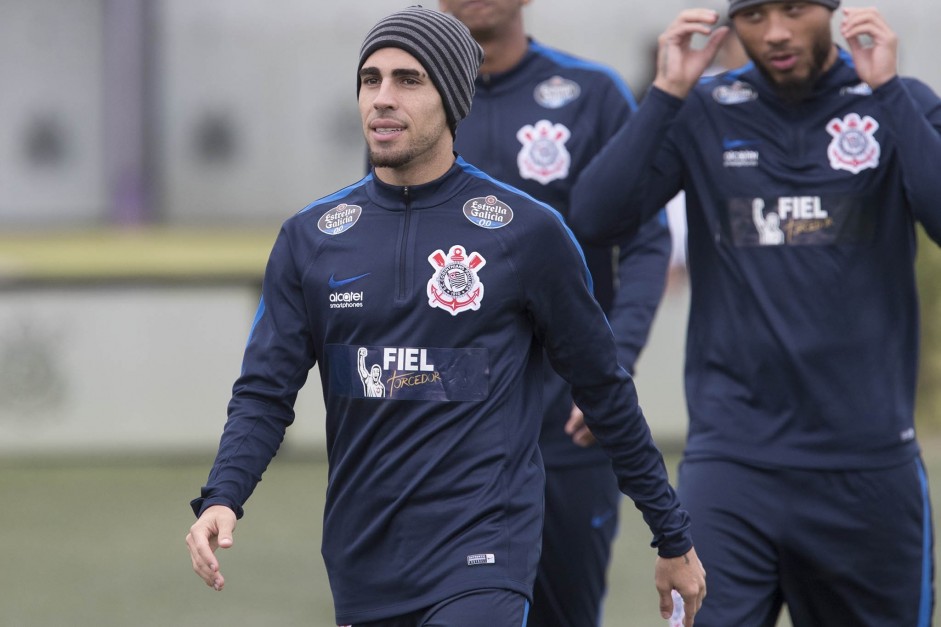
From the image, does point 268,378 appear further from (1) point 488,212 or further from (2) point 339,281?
(1) point 488,212

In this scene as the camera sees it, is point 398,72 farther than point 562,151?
No

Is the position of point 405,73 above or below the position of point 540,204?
above

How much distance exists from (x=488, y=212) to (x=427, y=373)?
1.26 ft

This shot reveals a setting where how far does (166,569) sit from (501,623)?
17.2 ft

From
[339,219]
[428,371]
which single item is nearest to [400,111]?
[339,219]

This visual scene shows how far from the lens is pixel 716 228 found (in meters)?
4.99

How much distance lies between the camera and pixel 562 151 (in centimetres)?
543

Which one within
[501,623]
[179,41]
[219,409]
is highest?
[501,623]

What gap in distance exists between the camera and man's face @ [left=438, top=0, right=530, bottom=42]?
5.30 meters

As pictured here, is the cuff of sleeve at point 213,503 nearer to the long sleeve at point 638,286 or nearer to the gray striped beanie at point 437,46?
the gray striped beanie at point 437,46

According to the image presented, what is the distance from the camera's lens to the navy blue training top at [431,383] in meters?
3.84

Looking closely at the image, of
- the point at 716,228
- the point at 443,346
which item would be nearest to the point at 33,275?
the point at 716,228

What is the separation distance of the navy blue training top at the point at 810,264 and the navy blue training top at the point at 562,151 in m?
0.38

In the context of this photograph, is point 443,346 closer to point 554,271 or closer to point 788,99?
point 554,271
